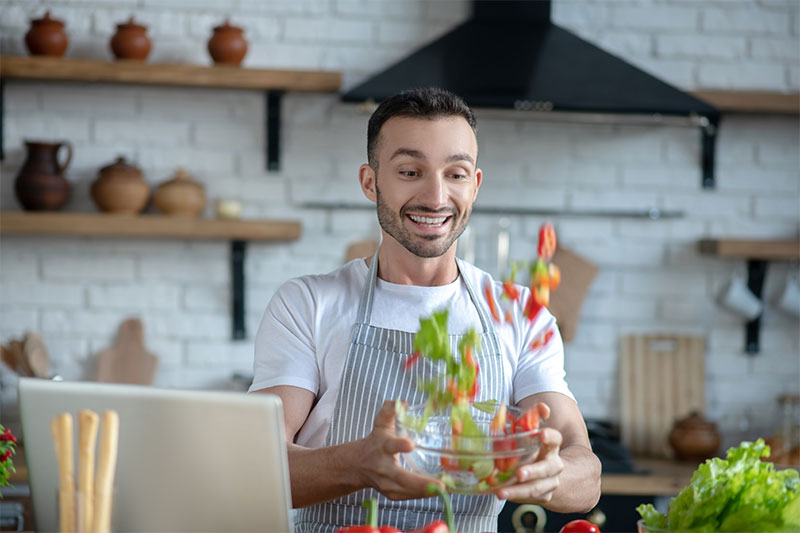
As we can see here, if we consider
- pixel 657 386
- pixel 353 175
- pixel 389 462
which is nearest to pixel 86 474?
pixel 389 462

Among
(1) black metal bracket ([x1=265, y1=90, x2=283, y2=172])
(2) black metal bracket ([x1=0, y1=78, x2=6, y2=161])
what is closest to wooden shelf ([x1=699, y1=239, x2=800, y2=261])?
(1) black metal bracket ([x1=265, y1=90, x2=283, y2=172])

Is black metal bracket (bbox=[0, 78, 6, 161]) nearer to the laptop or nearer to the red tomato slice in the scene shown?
the laptop

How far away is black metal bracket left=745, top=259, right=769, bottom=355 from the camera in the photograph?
133 inches

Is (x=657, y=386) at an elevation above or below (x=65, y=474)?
below

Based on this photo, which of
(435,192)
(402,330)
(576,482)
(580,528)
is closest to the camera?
(580,528)

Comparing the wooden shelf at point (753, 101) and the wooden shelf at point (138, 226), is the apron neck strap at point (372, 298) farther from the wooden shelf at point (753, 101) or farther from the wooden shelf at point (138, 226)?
the wooden shelf at point (753, 101)

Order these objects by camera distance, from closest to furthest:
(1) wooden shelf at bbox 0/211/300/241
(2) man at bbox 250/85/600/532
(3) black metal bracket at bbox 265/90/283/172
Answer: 1. (2) man at bbox 250/85/600/532
2. (1) wooden shelf at bbox 0/211/300/241
3. (3) black metal bracket at bbox 265/90/283/172

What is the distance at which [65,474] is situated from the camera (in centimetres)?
107

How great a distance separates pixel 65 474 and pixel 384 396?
0.75m

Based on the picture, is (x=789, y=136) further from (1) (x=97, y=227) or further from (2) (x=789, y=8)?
(1) (x=97, y=227)

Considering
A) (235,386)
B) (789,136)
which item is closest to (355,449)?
(235,386)

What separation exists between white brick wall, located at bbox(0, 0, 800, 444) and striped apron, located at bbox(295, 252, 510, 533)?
1.51 meters

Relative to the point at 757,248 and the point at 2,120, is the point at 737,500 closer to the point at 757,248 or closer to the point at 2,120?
the point at 757,248

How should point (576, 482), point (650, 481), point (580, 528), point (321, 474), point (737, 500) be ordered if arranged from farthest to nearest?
point (650, 481) < point (576, 482) < point (321, 474) < point (580, 528) < point (737, 500)
